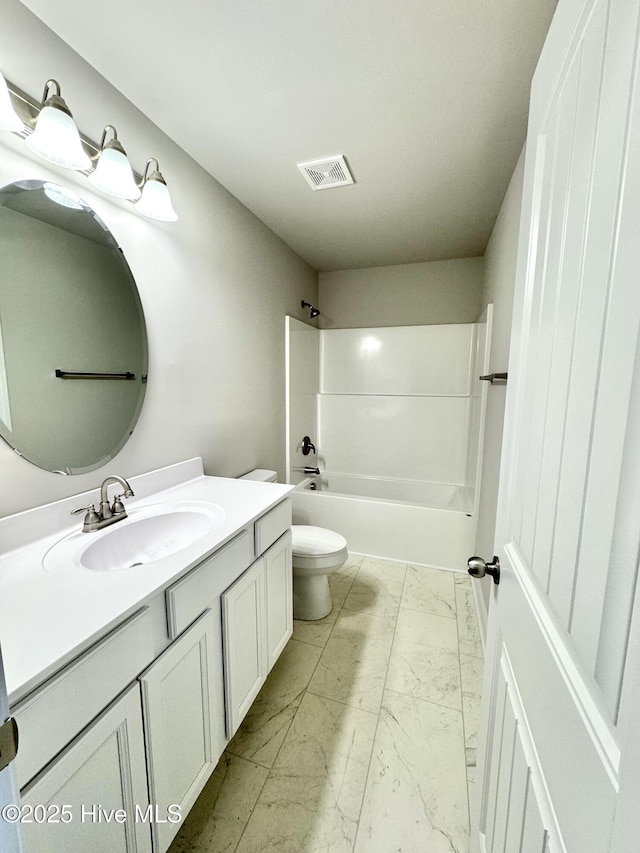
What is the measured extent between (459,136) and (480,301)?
166cm

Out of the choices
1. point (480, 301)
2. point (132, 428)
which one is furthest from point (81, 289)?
point (480, 301)

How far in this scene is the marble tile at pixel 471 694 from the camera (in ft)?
4.50

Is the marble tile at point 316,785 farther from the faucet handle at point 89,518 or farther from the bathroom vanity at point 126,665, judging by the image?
the faucet handle at point 89,518

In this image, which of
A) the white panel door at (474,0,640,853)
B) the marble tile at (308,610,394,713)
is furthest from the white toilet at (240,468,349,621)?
the white panel door at (474,0,640,853)

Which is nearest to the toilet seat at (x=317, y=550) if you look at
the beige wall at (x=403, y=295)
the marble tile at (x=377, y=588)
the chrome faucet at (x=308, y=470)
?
the marble tile at (x=377, y=588)

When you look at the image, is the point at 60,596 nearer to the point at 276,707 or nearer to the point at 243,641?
the point at 243,641

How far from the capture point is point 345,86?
1269 millimetres

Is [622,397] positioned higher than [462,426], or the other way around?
[622,397]

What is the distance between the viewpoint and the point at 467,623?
1985 mm

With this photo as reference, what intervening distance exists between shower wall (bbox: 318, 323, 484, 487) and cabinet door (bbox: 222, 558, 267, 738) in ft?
7.07

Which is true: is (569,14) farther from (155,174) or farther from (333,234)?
(333,234)


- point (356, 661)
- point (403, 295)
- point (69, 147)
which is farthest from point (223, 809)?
point (403, 295)

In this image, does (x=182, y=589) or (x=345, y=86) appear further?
(x=345, y=86)

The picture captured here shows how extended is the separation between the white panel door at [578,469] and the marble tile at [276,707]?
35.0 inches
